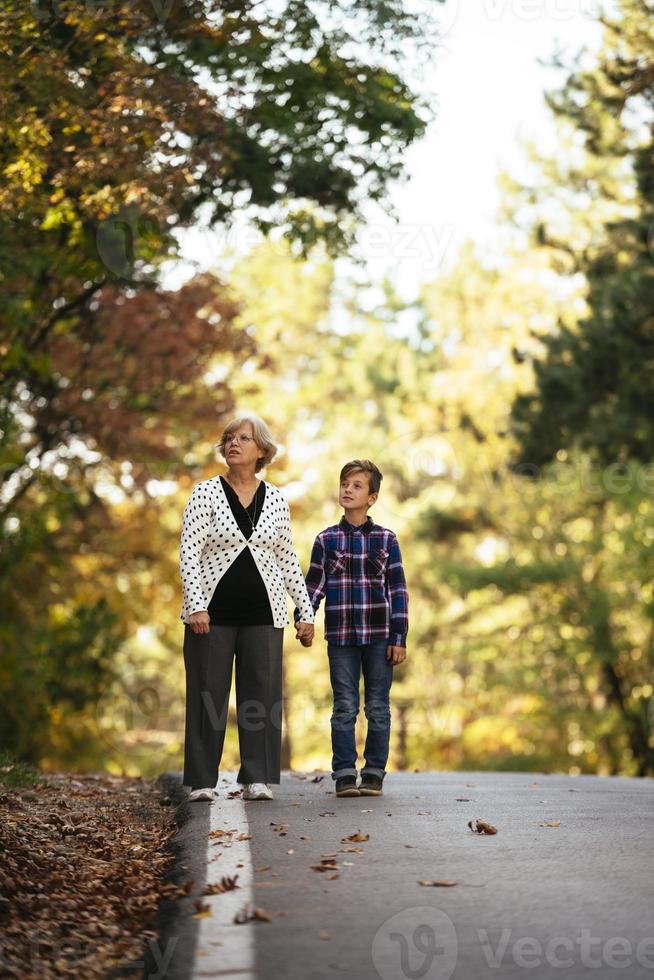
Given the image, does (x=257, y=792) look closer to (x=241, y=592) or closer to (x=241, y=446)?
(x=241, y=592)

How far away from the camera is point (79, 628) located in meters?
15.3

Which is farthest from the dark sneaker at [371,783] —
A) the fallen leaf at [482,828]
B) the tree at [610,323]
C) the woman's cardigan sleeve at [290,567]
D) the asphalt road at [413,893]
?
the tree at [610,323]

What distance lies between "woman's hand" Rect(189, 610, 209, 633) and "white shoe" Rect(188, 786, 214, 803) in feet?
3.12

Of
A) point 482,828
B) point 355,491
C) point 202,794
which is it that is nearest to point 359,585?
point 355,491

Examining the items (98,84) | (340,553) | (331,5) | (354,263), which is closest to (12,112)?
(98,84)

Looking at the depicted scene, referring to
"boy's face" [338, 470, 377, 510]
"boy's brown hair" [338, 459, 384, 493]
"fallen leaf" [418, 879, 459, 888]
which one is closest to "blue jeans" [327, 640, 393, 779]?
"boy's face" [338, 470, 377, 510]

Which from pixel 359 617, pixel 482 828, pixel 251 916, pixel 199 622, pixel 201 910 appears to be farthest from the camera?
pixel 359 617

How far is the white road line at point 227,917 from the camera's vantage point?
164 inches

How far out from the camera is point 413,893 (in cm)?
505

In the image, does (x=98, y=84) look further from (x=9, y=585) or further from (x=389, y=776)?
(x=9, y=585)

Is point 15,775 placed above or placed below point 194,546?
below

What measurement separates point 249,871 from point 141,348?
13.7 meters

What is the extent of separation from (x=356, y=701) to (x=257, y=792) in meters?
0.91

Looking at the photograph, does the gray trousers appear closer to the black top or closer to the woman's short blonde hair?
the black top
